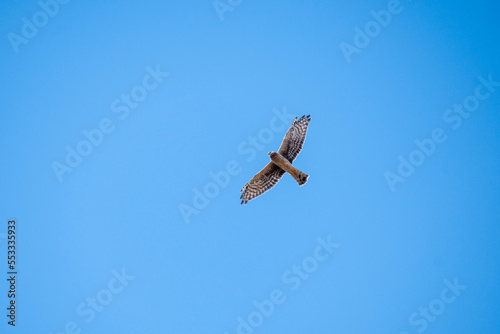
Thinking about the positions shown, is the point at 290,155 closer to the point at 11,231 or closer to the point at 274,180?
the point at 274,180

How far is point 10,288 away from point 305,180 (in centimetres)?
1319

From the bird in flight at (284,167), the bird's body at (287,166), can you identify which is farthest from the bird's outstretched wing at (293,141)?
the bird's body at (287,166)

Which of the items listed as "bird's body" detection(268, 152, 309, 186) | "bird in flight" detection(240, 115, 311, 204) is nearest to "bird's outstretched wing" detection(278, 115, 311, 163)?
"bird in flight" detection(240, 115, 311, 204)

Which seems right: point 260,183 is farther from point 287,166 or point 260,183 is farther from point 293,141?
point 293,141

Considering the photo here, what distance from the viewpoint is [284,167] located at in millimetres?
18688

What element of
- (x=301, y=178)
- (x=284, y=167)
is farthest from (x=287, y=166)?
(x=301, y=178)

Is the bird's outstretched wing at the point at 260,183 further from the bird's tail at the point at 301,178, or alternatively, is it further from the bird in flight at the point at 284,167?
the bird's tail at the point at 301,178

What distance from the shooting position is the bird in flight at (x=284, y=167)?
1866 cm

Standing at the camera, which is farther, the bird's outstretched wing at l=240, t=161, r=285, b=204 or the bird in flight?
the bird's outstretched wing at l=240, t=161, r=285, b=204

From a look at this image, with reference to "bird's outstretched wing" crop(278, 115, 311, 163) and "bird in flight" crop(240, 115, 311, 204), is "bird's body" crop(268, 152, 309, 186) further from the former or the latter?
"bird's outstretched wing" crop(278, 115, 311, 163)

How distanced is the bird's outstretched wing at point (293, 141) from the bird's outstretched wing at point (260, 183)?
691 mm

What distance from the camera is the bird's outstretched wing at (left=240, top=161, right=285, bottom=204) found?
19203 millimetres

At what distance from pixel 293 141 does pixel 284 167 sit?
44.3 inches

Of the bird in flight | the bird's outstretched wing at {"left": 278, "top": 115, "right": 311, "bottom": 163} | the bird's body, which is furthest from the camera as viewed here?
the bird's outstretched wing at {"left": 278, "top": 115, "right": 311, "bottom": 163}
